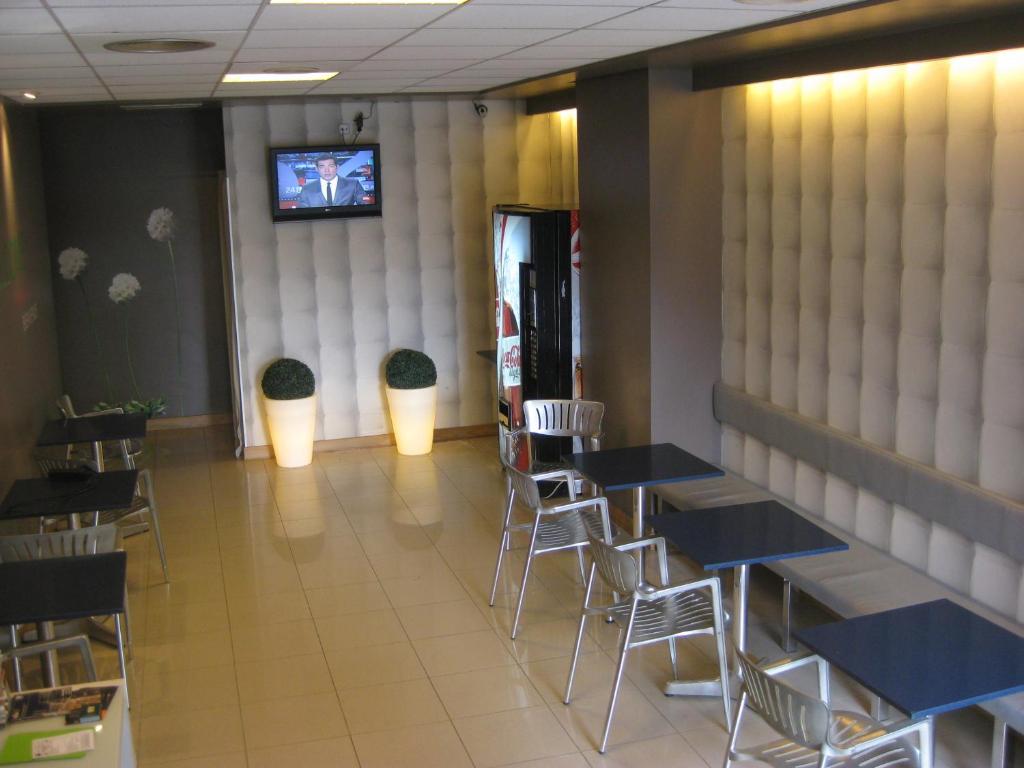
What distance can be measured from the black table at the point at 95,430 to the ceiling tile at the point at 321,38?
10.3ft

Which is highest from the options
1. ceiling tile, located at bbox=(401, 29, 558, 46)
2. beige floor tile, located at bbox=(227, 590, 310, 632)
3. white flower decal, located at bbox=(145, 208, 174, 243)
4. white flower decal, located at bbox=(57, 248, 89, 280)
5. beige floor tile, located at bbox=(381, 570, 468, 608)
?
ceiling tile, located at bbox=(401, 29, 558, 46)

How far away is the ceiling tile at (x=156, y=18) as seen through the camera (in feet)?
11.4

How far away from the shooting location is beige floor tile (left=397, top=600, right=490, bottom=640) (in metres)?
5.75

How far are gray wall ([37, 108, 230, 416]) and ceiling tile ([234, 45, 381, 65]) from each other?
4.70 m

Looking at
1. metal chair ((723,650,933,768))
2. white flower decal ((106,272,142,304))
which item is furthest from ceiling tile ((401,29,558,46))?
white flower decal ((106,272,142,304))

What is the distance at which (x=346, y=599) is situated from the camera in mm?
6215

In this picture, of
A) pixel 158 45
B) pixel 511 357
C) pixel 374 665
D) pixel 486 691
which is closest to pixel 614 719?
pixel 486 691

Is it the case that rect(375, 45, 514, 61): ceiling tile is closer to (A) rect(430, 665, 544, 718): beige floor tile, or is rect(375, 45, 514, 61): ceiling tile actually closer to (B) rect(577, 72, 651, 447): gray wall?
(B) rect(577, 72, 651, 447): gray wall

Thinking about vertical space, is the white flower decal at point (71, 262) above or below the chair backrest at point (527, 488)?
above

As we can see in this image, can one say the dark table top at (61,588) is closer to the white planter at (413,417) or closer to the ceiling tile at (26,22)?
the ceiling tile at (26,22)

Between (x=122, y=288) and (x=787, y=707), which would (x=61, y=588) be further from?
(x=122, y=288)

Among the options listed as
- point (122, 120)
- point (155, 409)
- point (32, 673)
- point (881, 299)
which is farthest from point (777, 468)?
point (122, 120)

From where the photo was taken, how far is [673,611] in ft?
15.7

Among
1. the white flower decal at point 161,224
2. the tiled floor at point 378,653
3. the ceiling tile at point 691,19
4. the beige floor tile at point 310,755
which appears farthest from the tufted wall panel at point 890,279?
the white flower decal at point 161,224
